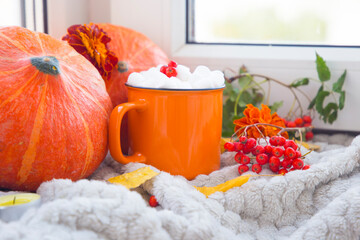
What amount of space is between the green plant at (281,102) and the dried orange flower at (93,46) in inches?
13.8

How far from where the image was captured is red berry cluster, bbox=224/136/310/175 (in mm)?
744

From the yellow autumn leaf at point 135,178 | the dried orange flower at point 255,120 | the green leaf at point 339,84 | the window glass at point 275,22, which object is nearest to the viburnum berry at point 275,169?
the dried orange flower at point 255,120

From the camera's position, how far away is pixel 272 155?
2.52 feet

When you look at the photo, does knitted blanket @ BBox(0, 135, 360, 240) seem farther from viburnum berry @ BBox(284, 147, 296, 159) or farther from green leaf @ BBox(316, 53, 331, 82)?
green leaf @ BBox(316, 53, 331, 82)

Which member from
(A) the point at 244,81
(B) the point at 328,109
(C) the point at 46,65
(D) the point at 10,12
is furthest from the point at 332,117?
(D) the point at 10,12

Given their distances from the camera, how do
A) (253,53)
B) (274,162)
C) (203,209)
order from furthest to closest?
(253,53), (274,162), (203,209)

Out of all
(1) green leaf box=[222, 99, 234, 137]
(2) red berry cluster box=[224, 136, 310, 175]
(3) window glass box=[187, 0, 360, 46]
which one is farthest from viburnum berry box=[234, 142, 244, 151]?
(3) window glass box=[187, 0, 360, 46]

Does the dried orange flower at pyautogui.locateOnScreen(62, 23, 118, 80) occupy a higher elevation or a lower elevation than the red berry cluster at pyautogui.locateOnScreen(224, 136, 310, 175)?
higher

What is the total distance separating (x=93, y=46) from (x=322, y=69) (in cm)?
57

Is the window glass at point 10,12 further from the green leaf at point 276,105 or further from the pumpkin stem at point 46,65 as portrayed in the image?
the green leaf at point 276,105

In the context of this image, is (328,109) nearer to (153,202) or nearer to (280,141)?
(280,141)

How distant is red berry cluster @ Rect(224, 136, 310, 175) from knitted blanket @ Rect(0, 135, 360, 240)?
3 cm

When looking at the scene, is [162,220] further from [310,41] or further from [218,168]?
[310,41]

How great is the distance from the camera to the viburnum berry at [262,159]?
0.76 m
